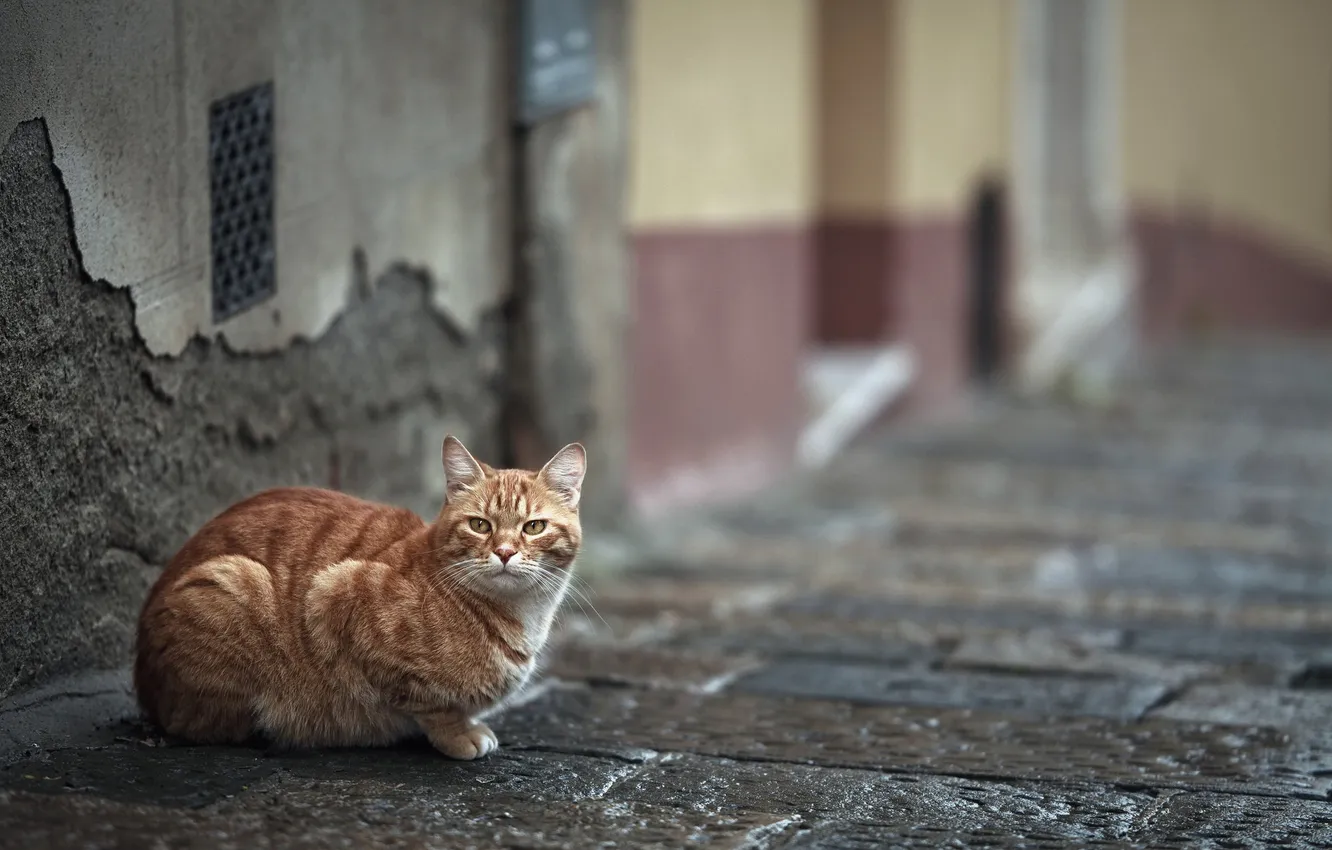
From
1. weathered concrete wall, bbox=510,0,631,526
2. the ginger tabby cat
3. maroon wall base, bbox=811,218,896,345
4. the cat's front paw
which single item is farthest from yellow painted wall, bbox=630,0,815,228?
the cat's front paw

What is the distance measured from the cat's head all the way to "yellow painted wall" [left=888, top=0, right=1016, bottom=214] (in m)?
6.23

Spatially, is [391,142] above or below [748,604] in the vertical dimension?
above

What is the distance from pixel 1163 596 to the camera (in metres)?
5.80

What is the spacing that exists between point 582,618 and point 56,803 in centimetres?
232

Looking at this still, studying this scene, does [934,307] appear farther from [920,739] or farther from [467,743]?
[467,743]

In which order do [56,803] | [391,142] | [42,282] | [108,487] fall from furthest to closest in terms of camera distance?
[391,142] < [108,487] < [42,282] < [56,803]

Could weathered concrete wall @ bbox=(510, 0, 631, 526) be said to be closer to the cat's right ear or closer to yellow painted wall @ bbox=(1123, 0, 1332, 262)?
the cat's right ear

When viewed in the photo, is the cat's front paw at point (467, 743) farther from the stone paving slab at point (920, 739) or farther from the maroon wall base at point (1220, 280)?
the maroon wall base at point (1220, 280)

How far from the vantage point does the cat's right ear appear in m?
3.46

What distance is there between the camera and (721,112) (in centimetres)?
761

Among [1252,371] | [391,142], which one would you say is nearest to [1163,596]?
[391,142]

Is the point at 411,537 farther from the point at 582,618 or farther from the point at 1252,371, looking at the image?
the point at 1252,371

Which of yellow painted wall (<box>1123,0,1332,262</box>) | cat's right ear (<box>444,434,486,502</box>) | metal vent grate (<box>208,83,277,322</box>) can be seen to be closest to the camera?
cat's right ear (<box>444,434,486,502</box>)

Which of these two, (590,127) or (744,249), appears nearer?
(590,127)
